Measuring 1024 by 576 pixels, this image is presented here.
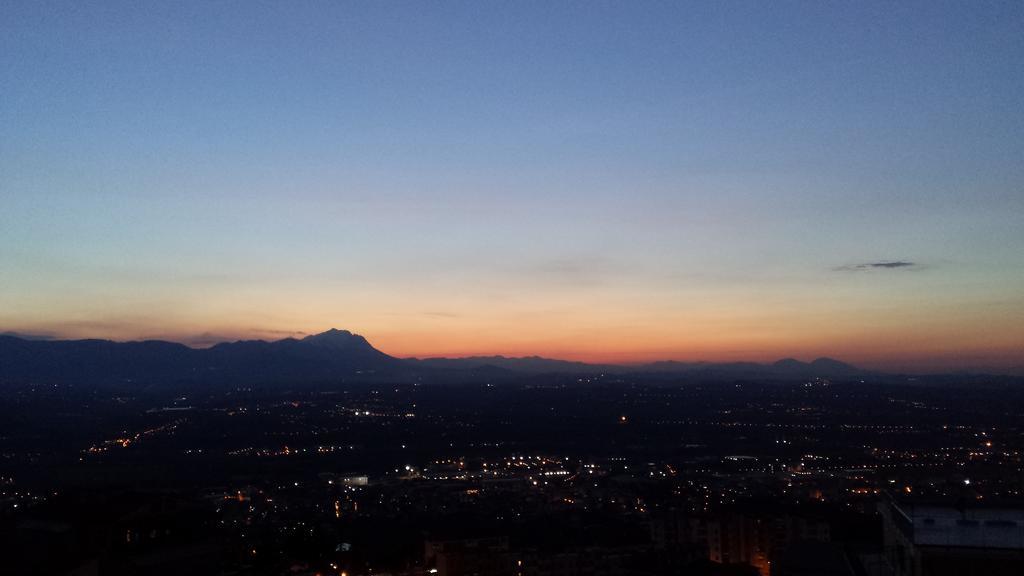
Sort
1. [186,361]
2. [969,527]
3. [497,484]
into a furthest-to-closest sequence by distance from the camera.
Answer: [186,361], [497,484], [969,527]

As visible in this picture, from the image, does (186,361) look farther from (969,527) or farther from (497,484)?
(969,527)

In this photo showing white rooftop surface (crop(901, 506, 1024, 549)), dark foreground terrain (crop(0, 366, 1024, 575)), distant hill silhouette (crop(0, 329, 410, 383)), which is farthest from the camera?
distant hill silhouette (crop(0, 329, 410, 383))

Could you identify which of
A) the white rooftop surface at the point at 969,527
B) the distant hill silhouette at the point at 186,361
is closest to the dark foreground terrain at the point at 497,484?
the white rooftop surface at the point at 969,527

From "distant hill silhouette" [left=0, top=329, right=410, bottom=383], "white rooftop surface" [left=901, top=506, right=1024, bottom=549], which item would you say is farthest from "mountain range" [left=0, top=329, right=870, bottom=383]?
"white rooftop surface" [left=901, top=506, right=1024, bottom=549]

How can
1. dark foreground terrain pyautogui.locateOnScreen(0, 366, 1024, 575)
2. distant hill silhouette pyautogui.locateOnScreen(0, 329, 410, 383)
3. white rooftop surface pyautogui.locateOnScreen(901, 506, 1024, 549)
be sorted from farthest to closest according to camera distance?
1. distant hill silhouette pyautogui.locateOnScreen(0, 329, 410, 383)
2. dark foreground terrain pyautogui.locateOnScreen(0, 366, 1024, 575)
3. white rooftop surface pyautogui.locateOnScreen(901, 506, 1024, 549)

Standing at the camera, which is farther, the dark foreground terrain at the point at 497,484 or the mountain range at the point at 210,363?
the mountain range at the point at 210,363

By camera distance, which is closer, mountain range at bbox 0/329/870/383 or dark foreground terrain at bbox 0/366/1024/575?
dark foreground terrain at bbox 0/366/1024/575

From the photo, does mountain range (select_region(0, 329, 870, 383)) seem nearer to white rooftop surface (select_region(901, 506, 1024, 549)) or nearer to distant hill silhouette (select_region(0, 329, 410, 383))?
distant hill silhouette (select_region(0, 329, 410, 383))

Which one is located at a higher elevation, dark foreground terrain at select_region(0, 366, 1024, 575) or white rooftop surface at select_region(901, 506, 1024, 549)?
white rooftop surface at select_region(901, 506, 1024, 549)

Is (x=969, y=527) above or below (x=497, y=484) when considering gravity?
above

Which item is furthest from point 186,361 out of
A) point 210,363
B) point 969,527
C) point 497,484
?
point 969,527

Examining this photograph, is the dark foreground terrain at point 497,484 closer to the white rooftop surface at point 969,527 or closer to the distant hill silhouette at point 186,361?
the white rooftop surface at point 969,527

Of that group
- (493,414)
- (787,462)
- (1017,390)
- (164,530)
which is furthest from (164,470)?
(1017,390)
